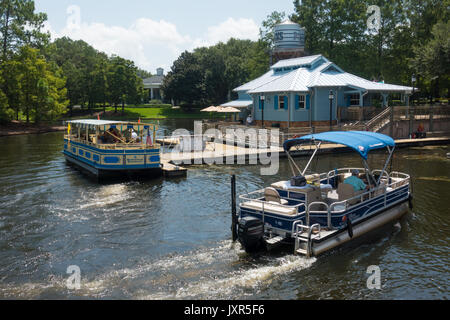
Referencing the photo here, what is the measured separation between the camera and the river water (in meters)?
10.7

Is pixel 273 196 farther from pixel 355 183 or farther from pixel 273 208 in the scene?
pixel 355 183

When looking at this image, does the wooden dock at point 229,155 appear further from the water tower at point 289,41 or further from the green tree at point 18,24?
the green tree at point 18,24

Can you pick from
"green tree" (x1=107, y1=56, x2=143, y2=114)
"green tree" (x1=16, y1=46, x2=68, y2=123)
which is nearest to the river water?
"green tree" (x1=16, y1=46, x2=68, y2=123)

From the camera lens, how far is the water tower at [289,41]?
54.9 meters

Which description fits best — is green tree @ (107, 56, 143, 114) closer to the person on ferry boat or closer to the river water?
the river water

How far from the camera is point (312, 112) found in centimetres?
4012

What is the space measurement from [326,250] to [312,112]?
29.0m

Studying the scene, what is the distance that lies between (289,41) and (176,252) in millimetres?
46983

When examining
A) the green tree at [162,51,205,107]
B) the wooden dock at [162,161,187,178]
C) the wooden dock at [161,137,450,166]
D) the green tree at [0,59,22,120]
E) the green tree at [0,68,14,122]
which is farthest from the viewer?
the green tree at [162,51,205,107]

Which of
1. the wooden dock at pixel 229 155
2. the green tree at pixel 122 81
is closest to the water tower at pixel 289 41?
the wooden dock at pixel 229 155

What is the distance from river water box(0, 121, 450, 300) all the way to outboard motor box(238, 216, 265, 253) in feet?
1.36

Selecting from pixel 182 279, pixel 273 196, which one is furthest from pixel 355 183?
pixel 182 279

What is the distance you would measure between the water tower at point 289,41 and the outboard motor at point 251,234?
45.9 m

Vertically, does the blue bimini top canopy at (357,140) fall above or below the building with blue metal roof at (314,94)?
below
